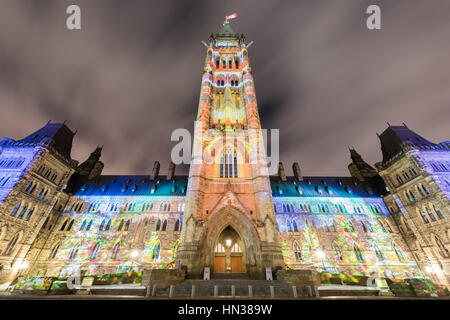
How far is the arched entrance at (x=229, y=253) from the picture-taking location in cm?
1744

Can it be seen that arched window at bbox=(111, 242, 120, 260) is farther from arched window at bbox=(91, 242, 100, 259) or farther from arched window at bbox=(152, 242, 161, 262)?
arched window at bbox=(152, 242, 161, 262)

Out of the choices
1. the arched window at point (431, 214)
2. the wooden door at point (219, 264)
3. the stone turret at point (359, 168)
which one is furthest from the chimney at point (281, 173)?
the wooden door at point (219, 264)

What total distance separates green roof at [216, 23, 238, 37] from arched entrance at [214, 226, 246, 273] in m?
39.9

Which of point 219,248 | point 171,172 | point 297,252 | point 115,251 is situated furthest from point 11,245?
point 297,252

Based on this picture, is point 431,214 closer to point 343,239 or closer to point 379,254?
point 379,254

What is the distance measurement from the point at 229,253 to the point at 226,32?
4460cm

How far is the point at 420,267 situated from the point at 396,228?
17.8ft

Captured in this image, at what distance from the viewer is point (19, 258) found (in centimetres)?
2180

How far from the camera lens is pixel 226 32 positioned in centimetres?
4022

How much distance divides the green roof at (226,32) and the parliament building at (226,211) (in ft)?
25.1

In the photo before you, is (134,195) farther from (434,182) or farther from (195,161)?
(434,182)

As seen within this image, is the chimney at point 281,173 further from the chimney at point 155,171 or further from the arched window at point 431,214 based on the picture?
the chimney at point 155,171
